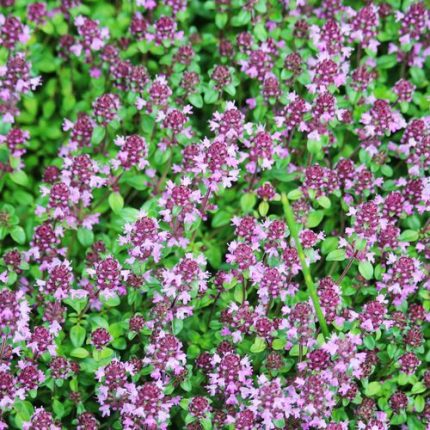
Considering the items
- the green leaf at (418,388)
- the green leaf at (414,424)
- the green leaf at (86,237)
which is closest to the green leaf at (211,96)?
the green leaf at (86,237)

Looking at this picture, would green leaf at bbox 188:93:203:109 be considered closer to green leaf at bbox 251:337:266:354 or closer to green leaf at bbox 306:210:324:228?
green leaf at bbox 306:210:324:228

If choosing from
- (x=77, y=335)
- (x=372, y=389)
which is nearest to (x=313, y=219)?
(x=372, y=389)

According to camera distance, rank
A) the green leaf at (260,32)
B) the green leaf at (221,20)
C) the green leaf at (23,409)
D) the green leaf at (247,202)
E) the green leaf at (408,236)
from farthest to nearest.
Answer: the green leaf at (221,20) → the green leaf at (260,32) → the green leaf at (247,202) → the green leaf at (408,236) → the green leaf at (23,409)

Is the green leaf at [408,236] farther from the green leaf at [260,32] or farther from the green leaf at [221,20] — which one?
the green leaf at [221,20]

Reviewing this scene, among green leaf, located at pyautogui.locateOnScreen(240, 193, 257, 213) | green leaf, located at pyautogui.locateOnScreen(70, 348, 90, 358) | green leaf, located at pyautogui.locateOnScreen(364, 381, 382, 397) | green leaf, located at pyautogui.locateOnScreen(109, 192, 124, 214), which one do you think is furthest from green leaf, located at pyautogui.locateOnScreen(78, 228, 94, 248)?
green leaf, located at pyautogui.locateOnScreen(364, 381, 382, 397)

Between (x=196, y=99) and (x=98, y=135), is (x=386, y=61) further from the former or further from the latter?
(x=98, y=135)
